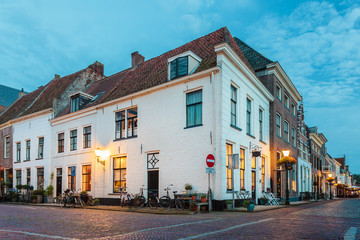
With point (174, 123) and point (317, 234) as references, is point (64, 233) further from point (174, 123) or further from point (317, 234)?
point (174, 123)

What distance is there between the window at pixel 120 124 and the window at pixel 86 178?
3.73 metres

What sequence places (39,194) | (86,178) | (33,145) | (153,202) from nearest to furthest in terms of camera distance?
(153,202)
(86,178)
(39,194)
(33,145)

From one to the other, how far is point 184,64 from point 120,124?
19.5 ft

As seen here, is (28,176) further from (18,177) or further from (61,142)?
(61,142)

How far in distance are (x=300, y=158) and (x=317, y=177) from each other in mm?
13300

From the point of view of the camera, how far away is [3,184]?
2873cm

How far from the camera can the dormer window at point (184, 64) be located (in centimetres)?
1678

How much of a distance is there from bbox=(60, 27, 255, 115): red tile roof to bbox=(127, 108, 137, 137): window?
3.91ft

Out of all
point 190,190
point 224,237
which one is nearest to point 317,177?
point 190,190

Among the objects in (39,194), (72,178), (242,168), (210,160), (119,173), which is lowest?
(39,194)

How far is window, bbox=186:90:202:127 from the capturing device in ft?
52.7

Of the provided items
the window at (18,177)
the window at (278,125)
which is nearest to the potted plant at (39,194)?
the window at (18,177)

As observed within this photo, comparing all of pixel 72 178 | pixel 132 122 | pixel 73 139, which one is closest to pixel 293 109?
pixel 132 122

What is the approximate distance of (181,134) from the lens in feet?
53.7
